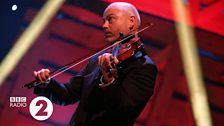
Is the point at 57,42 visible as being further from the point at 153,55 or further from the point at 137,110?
the point at 137,110

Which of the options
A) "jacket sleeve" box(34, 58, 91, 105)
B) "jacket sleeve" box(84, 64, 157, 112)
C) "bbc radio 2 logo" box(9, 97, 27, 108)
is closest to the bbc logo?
"bbc radio 2 logo" box(9, 97, 27, 108)

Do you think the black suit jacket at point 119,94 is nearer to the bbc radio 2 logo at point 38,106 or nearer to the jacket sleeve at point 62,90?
the jacket sleeve at point 62,90

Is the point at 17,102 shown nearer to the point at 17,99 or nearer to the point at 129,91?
the point at 17,99

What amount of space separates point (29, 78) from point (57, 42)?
0.88 feet

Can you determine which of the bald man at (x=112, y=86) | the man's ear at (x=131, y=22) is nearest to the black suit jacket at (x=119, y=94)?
the bald man at (x=112, y=86)

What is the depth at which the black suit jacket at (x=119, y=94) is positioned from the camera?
3.60ft

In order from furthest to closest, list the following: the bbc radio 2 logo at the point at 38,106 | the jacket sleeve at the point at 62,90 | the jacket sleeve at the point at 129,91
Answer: the bbc radio 2 logo at the point at 38,106
the jacket sleeve at the point at 62,90
the jacket sleeve at the point at 129,91

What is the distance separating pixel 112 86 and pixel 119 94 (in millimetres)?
41

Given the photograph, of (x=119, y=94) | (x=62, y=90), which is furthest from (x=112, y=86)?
(x=62, y=90)

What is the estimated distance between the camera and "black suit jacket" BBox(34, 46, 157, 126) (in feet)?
3.60

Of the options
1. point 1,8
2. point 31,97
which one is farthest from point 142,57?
point 1,8

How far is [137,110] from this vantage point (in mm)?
1154

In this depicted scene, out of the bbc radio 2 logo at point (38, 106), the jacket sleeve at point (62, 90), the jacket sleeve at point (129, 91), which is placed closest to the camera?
the jacket sleeve at point (129, 91)

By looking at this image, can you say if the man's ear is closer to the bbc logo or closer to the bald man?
the bald man
